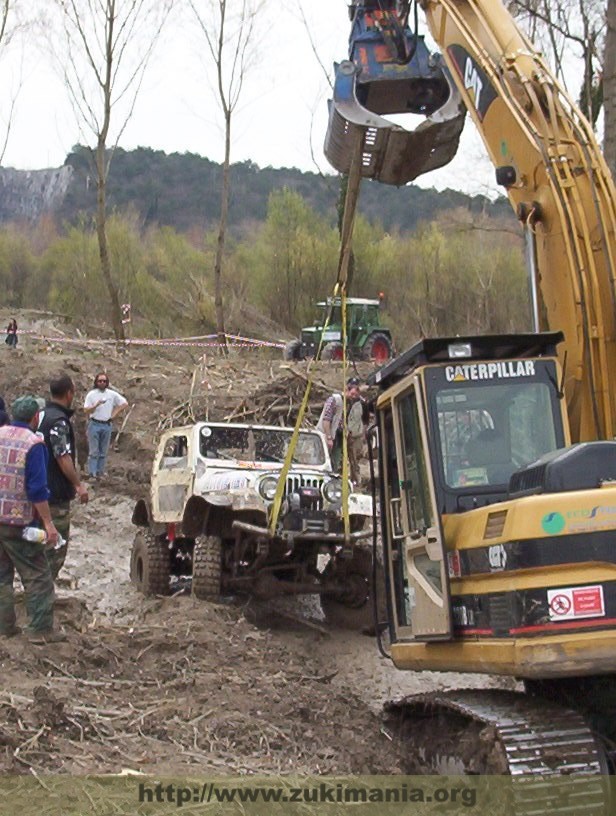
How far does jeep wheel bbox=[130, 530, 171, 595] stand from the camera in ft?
38.5

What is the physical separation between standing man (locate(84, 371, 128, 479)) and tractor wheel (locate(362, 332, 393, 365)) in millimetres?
12695

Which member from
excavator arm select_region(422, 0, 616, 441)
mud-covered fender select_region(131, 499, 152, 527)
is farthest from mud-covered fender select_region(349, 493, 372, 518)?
excavator arm select_region(422, 0, 616, 441)

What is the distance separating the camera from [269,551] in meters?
10.8

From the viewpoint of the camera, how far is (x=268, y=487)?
1082cm

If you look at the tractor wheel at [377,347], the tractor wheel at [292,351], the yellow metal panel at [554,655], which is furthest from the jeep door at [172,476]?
the tractor wheel at [377,347]

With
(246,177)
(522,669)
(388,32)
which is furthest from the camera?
(246,177)

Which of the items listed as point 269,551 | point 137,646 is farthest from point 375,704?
point 269,551

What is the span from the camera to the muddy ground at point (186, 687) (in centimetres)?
603

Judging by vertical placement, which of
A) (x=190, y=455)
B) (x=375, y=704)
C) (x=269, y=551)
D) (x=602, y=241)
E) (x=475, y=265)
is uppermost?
(x=475, y=265)

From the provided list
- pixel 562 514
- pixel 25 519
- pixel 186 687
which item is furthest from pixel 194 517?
pixel 562 514

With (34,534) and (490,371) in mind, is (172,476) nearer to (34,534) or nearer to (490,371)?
(34,534)

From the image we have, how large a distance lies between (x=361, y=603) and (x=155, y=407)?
9510mm

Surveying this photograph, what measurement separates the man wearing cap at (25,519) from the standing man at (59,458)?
18.0 inches

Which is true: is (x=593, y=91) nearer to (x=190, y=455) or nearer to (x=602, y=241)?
(x=190, y=455)
